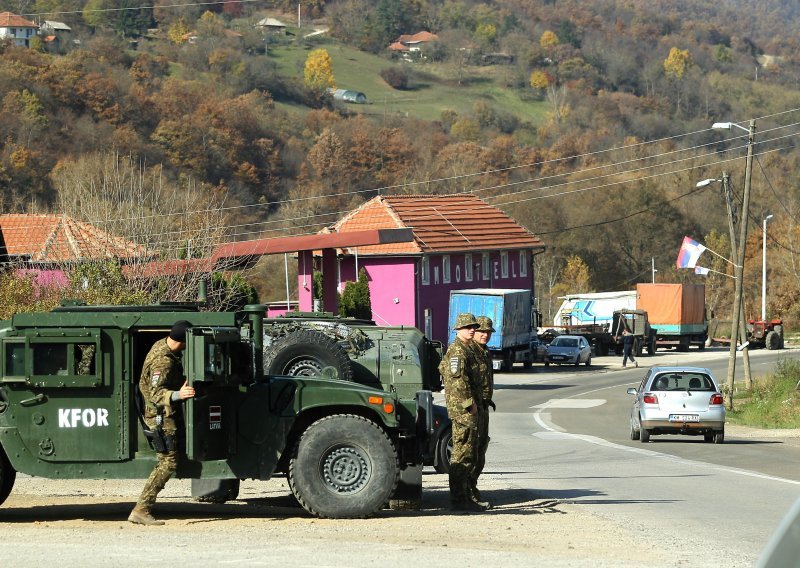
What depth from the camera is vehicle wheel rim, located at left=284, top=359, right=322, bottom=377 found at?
52.6 ft

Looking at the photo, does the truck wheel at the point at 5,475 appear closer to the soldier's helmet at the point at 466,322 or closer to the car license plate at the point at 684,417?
the soldier's helmet at the point at 466,322

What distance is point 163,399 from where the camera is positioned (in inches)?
480

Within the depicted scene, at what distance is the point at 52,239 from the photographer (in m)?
38.8

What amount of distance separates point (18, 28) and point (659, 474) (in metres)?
159

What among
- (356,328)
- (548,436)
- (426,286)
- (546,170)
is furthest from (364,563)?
(546,170)

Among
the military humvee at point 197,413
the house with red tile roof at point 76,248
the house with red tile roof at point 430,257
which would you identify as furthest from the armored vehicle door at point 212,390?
the house with red tile roof at point 430,257

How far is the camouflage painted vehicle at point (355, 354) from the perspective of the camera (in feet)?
52.8

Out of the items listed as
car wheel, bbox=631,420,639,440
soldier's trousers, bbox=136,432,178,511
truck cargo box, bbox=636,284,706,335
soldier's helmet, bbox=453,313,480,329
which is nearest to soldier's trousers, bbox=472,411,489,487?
soldier's helmet, bbox=453,313,480,329

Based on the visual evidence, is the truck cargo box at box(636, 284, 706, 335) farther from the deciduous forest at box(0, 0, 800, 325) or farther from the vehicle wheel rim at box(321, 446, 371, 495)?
the vehicle wheel rim at box(321, 446, 371, 495)

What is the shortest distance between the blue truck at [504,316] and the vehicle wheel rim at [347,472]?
1614 inches

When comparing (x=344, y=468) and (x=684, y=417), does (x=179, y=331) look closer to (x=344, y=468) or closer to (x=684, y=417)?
(x=344, y=468)

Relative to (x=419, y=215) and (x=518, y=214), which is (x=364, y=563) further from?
(x=518, y=214)

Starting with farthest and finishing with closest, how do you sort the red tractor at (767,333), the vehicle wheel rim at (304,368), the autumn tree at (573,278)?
1. the autumn tree at (573,278)
2. the red tractor at (767,333)
3. the vehicle wheel rim at (304,368)

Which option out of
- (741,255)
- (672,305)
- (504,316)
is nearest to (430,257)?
(672,305)
